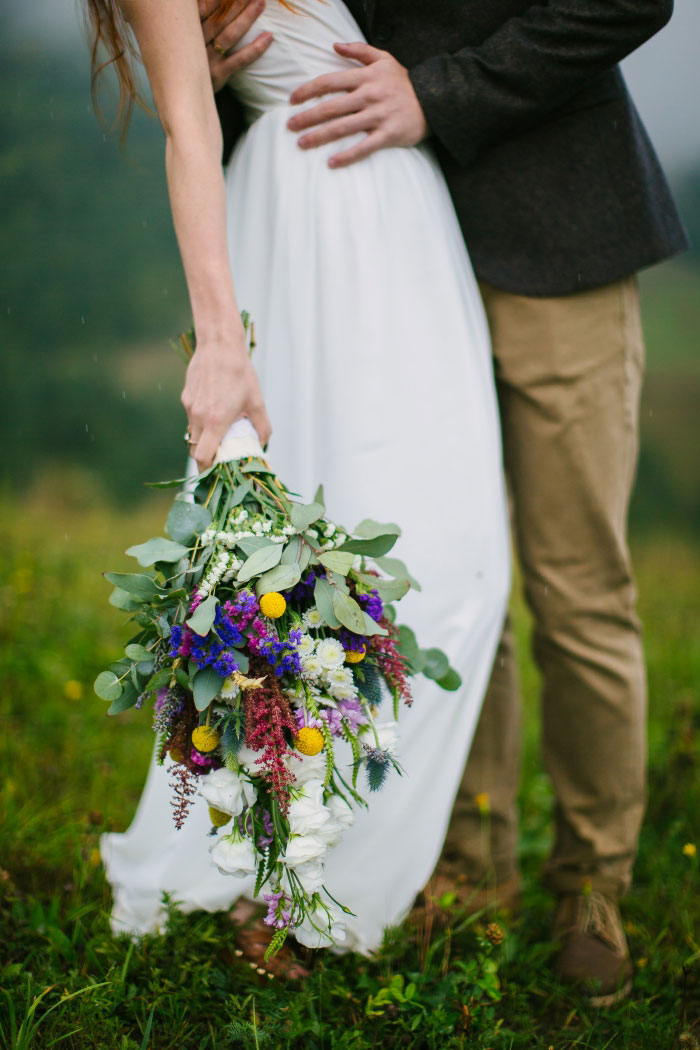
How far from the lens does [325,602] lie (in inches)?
40.2

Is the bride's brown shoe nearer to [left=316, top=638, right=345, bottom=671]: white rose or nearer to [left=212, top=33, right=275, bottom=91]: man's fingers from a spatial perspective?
[left=316, top=638, right=345, bottom=671]: white rose

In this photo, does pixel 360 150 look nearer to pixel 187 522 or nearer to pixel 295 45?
pixel 295 45

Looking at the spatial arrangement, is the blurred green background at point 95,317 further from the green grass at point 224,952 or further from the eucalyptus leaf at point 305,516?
the eucalyptus leaf at point 305,516

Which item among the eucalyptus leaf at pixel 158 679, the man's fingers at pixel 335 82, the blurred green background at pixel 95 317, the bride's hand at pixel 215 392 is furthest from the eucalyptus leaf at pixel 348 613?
the blurred green background at pixel 95 317

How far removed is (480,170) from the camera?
4.94ft

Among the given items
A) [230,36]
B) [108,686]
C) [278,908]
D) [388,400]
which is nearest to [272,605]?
[108,686]

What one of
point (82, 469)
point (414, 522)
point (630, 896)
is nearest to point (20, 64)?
point (82, 469)

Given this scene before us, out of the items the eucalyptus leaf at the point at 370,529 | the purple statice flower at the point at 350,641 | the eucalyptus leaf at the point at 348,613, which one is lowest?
the purple statice flower at the point at 350,641

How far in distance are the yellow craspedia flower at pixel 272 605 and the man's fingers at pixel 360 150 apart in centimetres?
80

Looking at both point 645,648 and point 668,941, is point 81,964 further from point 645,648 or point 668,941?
point 645,648

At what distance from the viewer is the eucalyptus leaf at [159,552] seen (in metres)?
1.09

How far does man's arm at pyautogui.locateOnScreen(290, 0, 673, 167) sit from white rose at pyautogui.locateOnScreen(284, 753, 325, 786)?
97 cm

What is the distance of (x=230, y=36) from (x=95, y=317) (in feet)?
16.6

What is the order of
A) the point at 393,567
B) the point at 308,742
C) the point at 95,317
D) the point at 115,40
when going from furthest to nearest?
the point at 95,317, the point at 115,40, the point at 393,567, the point at 308,742
